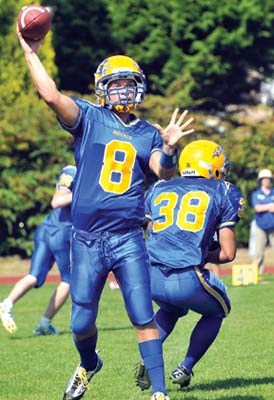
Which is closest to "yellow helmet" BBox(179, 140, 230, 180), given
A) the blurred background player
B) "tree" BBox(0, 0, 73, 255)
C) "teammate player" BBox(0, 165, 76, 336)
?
"teammate player" BBox(0, 165, 76, 336)

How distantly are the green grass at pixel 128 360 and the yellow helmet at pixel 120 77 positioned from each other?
191cm

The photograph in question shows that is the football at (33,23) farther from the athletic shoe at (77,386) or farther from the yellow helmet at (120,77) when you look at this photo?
the athletic shoe at (77,386)

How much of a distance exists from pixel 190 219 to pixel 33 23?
168cm

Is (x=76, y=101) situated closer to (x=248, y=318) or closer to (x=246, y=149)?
(x=248, y=318)

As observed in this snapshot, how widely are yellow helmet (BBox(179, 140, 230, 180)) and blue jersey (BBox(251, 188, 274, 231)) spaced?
1096 centimetres

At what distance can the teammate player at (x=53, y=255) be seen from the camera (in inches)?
444

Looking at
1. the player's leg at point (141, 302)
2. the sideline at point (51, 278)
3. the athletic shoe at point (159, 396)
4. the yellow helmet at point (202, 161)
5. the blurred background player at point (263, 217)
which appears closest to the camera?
the athletic shoe at point (159, 396)

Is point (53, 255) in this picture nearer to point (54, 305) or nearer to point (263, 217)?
point (54, 305)

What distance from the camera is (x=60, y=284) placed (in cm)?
1147

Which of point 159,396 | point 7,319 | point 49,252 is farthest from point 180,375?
point 49,252

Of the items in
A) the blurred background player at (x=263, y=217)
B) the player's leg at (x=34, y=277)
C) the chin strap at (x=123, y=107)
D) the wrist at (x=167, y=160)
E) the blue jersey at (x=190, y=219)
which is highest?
the chin strap at (x=123, y=107)

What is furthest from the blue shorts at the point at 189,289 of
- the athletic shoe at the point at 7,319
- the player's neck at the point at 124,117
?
the athletic shoe at the point at 7,319

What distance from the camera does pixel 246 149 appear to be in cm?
2381

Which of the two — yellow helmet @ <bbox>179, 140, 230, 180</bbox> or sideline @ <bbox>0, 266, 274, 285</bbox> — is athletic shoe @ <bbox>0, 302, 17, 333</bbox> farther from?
sideline @ <bbox>0, 266, 274, 285</bbox>
